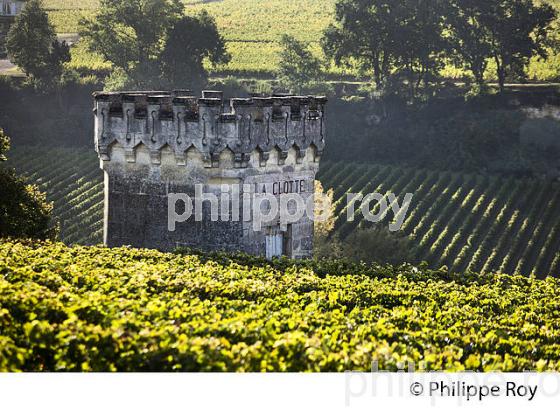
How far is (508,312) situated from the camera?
48.1ft

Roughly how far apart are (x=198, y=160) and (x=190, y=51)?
47.5 m

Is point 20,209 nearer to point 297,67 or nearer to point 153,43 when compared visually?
point 297,67

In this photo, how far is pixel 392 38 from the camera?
62.8 meters

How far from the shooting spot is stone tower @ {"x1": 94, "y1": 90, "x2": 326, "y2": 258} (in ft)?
60.7

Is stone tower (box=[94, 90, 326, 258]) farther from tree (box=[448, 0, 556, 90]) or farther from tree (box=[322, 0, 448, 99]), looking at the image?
tree (box=[448, 0, 556, 90])

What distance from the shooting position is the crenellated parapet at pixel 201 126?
1845 cm

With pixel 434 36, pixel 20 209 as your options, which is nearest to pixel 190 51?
pixel 434 36

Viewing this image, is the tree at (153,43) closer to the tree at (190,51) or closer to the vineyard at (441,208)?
the tree at (190,51)

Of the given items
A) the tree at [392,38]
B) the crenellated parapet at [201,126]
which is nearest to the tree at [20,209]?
the crenellated parapet at [201,126]

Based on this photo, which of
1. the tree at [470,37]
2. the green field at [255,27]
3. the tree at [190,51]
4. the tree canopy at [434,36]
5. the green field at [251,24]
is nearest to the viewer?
the tree canopy at [434,36]

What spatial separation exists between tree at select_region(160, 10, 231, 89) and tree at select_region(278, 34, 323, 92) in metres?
4.02

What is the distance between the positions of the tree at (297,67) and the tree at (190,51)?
158 inches

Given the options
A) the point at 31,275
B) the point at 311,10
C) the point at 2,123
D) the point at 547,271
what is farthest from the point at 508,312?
the point at 311,10

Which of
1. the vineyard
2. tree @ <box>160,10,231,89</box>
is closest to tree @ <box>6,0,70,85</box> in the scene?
tree @ <box>160,10,231,89</box>
